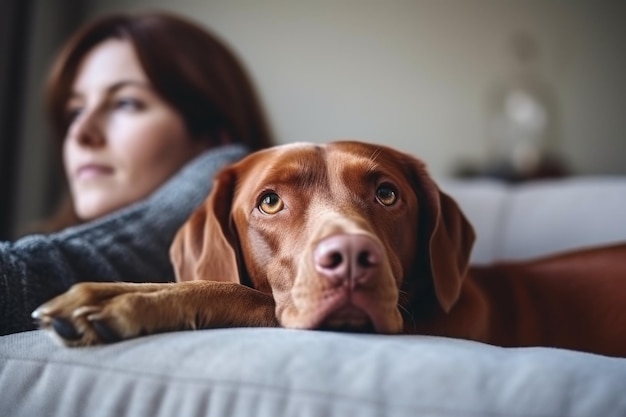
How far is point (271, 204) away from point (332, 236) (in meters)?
0.37

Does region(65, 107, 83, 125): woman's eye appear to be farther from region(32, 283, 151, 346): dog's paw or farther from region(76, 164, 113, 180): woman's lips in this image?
region(32, 283, 151, 346): dog's paw

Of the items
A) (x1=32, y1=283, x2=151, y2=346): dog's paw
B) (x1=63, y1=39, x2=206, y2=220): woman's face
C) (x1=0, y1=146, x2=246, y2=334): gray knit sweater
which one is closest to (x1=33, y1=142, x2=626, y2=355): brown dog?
(x1=32, y1=283, x2=151, y2=346): dog's paw

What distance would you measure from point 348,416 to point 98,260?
1031mm

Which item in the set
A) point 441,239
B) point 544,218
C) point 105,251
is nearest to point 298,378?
point 441,239

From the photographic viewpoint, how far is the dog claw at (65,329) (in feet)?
3.95

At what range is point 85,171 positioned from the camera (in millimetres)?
2518

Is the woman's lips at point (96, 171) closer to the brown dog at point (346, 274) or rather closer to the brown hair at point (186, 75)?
the brown hair at point (186, 75)

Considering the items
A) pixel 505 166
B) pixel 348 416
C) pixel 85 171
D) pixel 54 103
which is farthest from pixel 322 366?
pixel 505 166

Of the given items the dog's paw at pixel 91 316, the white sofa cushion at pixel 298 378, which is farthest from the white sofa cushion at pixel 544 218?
the dog's paw at pixel 91 316

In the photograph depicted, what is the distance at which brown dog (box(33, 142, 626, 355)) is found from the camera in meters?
1.35

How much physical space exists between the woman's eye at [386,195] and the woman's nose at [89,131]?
1.24 metres

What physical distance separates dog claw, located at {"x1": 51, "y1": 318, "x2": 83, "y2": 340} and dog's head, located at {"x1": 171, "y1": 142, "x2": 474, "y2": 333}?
45 cm

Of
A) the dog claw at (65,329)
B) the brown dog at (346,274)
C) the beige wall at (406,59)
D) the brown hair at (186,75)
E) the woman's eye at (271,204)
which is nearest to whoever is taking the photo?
the dog claw at (65,329)

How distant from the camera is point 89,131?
2.50 meters
